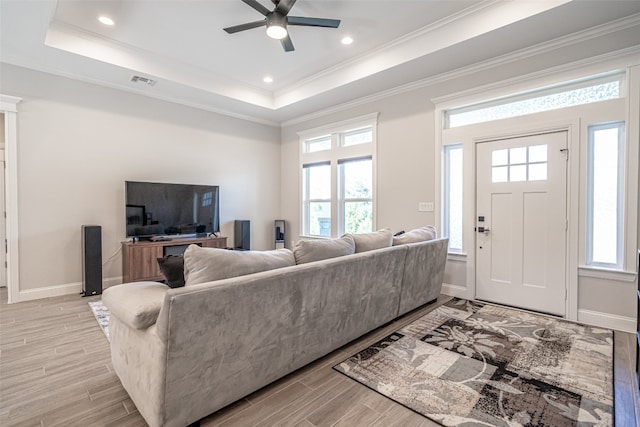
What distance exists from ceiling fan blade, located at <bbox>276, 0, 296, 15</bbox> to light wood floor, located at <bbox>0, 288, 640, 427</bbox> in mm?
3085

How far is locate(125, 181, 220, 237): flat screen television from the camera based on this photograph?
439 centimetres

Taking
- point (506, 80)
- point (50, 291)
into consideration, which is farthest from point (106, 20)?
point (506, 80)

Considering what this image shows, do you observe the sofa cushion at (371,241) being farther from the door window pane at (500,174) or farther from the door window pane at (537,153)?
the door window pane at (537,153)

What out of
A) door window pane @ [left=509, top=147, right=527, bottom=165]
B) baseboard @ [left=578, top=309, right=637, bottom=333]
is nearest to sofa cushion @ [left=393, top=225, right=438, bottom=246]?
door window pane @ [left=509, top=147, right=527, bottom=165]

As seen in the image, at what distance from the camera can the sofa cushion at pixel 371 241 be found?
2701mm

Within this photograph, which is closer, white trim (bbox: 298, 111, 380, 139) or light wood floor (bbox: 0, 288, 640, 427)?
light wood floor (bbox: 0, 288, 640, 427)

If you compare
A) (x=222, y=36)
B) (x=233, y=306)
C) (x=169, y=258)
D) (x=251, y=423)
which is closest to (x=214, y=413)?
(x=251, y=423)

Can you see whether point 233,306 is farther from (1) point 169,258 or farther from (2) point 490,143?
(2) point 490,143

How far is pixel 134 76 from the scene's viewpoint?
4.14 meters

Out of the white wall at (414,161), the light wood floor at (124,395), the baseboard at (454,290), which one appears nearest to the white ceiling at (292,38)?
the white wall at (414,161)

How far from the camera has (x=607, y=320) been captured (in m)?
2.99

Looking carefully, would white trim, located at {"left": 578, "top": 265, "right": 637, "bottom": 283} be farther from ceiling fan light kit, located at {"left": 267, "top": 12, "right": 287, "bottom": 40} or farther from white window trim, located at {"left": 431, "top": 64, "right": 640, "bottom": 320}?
ceiling fan light kit, located at {"left": 267, "top": 12, "right": 287, "bottom": 40}

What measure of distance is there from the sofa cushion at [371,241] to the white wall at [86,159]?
360 centimetres

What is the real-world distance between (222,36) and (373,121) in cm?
247
